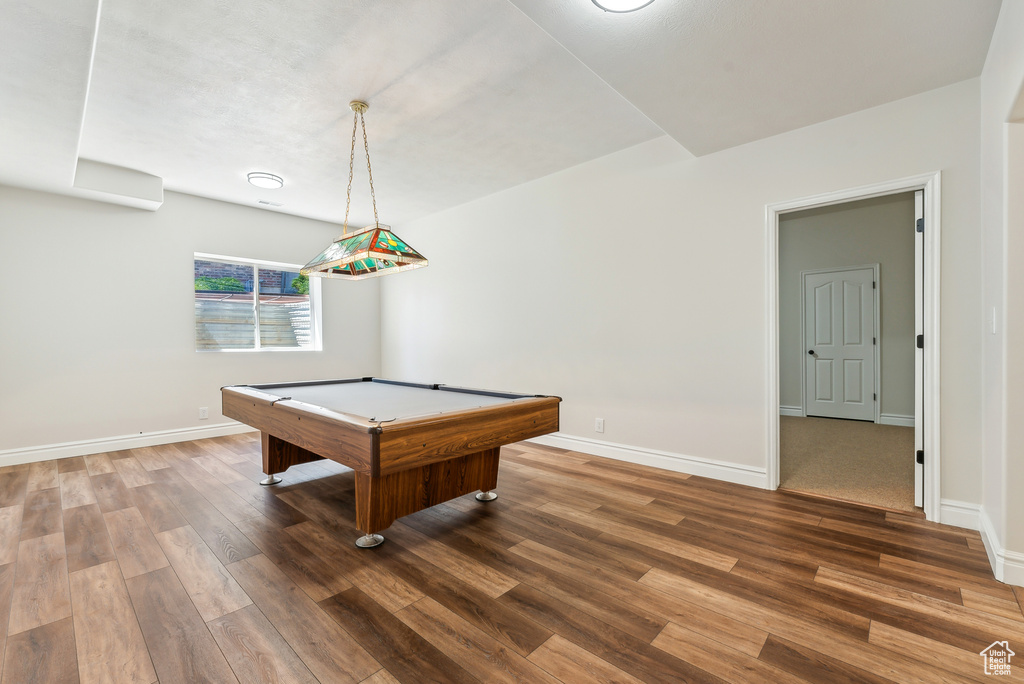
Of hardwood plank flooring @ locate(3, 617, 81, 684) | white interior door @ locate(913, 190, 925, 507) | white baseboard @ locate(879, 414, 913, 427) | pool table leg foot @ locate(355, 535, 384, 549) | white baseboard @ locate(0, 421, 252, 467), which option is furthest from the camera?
white baseboard @ locate(879, 414, 913, 427)

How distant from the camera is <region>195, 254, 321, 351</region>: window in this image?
490 centimetres

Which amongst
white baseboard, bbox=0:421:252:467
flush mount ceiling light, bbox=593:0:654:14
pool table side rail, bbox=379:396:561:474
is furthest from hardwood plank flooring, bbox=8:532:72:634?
flush mount ceiling light, bbox=593:0:654:14

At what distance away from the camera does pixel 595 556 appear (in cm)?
216

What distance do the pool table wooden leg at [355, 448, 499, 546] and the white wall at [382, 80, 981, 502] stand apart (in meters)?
1.49

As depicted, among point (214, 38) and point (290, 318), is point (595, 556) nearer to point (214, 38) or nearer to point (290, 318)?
point (214, 38)

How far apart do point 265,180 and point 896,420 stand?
289 inches

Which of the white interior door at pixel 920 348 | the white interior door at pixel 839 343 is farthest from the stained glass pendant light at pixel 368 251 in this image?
the white interior door at pixel 839 343

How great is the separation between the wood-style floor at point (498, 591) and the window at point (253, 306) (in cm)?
230

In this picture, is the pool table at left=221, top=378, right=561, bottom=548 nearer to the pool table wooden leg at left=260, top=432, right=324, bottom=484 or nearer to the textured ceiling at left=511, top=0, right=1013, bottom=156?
the pool table wooden leg at left=260, top=432, right=324, bottom=484

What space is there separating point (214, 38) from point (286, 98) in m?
0.56

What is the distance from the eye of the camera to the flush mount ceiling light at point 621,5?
1763 mm

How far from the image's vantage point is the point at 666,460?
355cm

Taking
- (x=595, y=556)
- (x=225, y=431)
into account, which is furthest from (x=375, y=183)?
(x=595, y=556)

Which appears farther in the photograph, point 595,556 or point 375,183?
point 375,183
